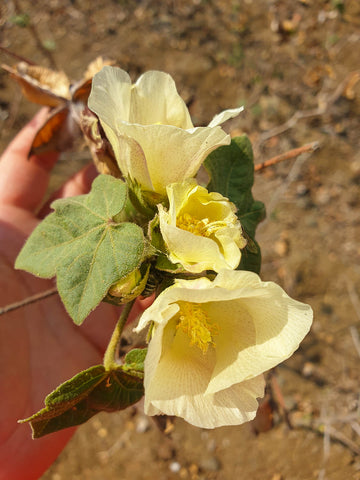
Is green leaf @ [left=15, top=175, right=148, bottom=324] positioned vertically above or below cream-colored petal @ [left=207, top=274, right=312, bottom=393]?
above

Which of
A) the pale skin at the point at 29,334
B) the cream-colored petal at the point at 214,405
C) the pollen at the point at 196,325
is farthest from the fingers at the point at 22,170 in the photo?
the cream-colored petal at the point at 214,405

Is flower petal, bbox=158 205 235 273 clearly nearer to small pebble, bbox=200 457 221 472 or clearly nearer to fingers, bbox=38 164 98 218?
fingers, bbox=38 164 98 218

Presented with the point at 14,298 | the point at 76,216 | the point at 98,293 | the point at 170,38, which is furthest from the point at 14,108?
the point at 98,293

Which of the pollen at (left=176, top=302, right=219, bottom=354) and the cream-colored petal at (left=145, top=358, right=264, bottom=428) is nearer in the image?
the cream-colored petal at (left=145, top=358, right=264, bottom=428)

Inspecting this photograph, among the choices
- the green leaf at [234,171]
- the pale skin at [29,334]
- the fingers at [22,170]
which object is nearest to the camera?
the green leaf at [234,171]

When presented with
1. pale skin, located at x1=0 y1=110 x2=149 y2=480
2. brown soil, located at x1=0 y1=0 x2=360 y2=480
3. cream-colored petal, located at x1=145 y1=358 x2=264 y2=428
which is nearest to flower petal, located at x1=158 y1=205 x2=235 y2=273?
cream-colored petal, located at x1=145 y1=358 x2=264 y2=428

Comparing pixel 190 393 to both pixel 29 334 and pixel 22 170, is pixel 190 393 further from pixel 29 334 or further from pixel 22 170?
pixel 22 170

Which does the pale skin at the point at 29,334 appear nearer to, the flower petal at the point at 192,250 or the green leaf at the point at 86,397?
the green leaf at the point at 86,397
